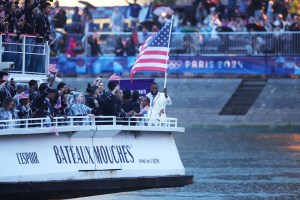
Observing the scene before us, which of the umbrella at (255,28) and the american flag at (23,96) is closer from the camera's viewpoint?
the american flag at (23,96)

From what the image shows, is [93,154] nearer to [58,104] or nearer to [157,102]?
[58,104]

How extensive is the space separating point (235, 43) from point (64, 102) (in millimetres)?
26895

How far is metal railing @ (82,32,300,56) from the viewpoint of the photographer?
48125mm


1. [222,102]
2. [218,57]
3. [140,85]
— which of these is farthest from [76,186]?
[218,57]

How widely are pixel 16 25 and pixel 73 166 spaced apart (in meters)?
3.52

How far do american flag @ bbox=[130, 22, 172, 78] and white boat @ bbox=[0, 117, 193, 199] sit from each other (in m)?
2.20

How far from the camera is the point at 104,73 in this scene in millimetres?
48594

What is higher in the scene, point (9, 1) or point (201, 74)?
point (9, 1)

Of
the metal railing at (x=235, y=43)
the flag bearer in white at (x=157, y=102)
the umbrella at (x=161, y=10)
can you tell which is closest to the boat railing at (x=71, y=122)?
the flag bearer in white at (x=157, y=102)

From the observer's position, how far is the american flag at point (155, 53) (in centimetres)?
2405

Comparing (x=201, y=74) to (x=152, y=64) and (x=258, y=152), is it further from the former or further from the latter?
(x=152, y=64)

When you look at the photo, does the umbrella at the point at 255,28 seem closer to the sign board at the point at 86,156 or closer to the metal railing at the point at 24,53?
the metal railing at the point at 24,53

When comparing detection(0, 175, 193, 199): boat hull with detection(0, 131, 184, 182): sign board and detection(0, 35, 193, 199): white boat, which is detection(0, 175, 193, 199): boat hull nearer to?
detection(0, 35, 193, 199): white boat

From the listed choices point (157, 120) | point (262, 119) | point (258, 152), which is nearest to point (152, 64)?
point (157, 120)
